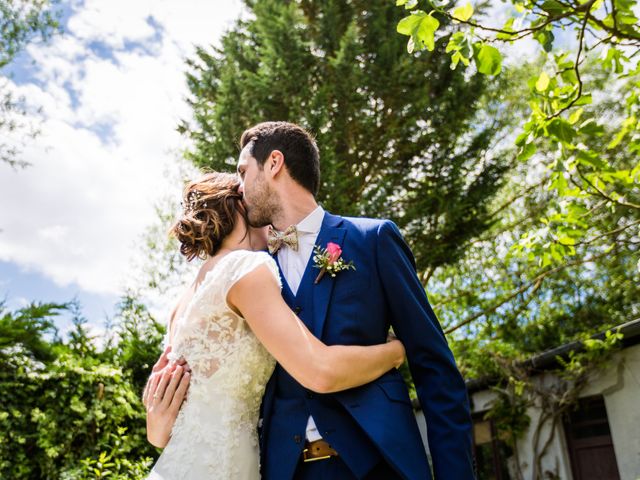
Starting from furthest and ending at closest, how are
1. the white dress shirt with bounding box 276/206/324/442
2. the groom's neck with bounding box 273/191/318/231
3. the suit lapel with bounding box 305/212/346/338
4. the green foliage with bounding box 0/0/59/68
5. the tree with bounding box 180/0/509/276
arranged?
the green foliage with bounding box 0/0/59/68
the tree with bounding box 180/0/509/276
the groom's neck with bounding box 273/191/318/231
the white dress shirt with bounding box 276/206/324/442
the suit lapel with bounding box 305/212/346/338

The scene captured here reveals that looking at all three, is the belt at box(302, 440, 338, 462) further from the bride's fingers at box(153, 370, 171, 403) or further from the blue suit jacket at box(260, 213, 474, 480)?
the bride's fingers at box(153, 370, 171, 403)

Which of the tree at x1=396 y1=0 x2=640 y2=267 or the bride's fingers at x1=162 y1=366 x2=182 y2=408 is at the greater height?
the tree at x1=396 y1=0 x2=640 y2=267

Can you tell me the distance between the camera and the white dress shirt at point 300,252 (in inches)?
87.7

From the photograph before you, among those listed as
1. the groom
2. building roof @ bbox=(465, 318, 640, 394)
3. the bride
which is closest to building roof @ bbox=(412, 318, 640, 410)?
building roof @ bbox=(465, 318, 640, 394)

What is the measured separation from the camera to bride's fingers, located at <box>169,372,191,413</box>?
2.12 metres

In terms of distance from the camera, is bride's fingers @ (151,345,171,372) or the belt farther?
bride's fingers @ (151,345,171,372)

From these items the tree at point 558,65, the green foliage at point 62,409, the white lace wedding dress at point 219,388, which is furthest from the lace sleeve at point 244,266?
the green foliage at point 62,409

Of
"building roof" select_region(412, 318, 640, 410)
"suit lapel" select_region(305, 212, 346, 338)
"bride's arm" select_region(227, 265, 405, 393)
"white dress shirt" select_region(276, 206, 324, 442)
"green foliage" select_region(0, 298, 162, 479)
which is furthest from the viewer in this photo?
"building roof" select_region(412, 318, 640, 410)

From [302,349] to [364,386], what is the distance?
0.27m

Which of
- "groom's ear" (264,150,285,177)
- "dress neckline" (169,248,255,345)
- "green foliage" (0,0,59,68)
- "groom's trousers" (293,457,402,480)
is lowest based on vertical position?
"groom's trousers" (293,457,402,480)

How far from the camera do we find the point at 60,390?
5453mm

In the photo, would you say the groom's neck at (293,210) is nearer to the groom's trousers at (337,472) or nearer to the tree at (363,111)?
the groom's trousers at (337,472)

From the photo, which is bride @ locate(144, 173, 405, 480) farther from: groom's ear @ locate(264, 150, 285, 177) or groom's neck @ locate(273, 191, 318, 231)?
groom's ear @ locate(264, 150, 285, 177)

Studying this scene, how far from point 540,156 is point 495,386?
307 inches
